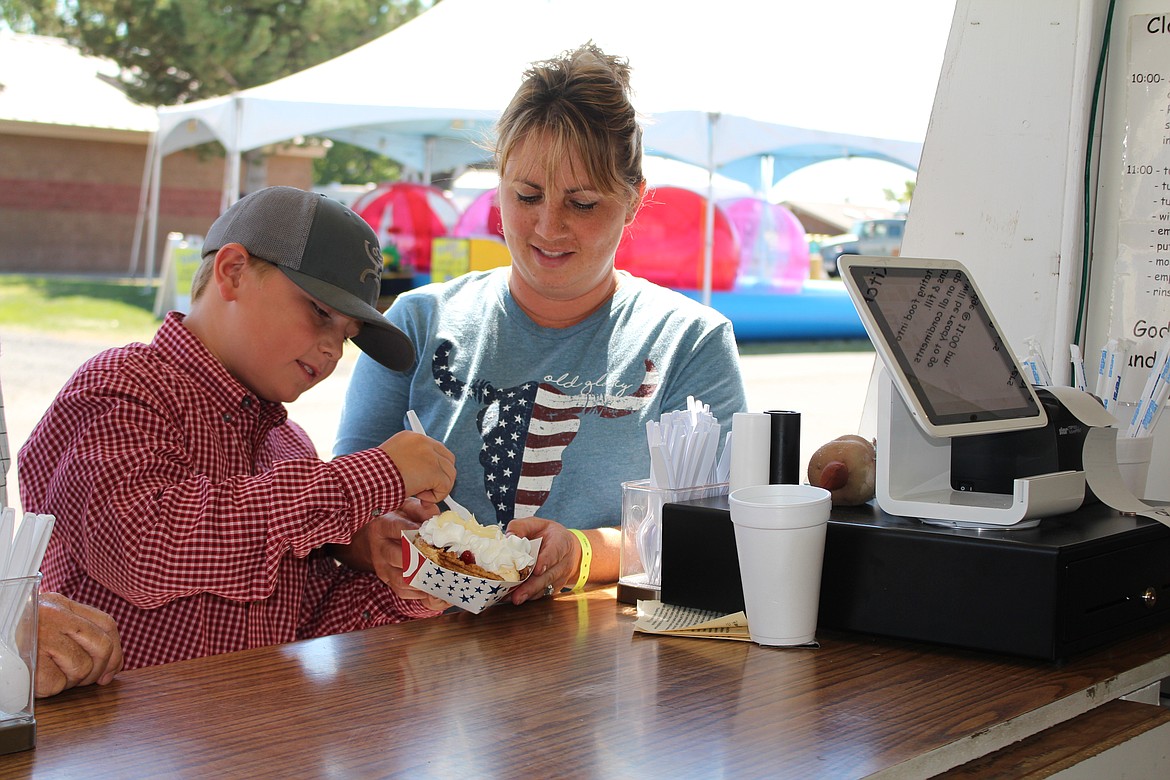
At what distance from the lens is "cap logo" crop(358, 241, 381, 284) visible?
5.78 ft

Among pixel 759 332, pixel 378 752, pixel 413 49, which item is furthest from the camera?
pixel 759 332

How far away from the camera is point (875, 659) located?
137cm

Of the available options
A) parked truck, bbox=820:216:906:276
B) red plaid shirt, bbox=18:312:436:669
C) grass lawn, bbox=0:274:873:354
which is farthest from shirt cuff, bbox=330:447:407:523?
parked truck, bbox=820:216:906:276

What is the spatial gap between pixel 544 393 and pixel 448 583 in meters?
0.67

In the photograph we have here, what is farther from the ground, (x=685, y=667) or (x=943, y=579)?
(x=943, y=579)

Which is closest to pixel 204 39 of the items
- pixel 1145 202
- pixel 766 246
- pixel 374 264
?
pixel 766 246

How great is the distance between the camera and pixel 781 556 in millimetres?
1372

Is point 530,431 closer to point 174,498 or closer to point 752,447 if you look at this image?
point 752,447

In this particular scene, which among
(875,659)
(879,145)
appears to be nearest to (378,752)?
(875,659)

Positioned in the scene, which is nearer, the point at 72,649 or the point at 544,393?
the point at 72,649

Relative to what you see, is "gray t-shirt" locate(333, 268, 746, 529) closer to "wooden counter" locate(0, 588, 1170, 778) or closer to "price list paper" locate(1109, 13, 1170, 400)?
"wooden counter" locate(0, 588, 1170, 778)

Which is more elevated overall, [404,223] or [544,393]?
[404,223]

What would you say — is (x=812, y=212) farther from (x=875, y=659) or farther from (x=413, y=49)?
(x=875, y=659)

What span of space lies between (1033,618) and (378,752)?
75cm
